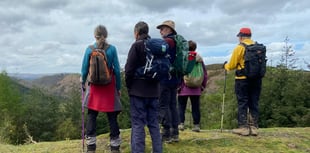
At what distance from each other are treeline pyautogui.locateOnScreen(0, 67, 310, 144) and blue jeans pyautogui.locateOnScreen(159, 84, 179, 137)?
5.01 metres

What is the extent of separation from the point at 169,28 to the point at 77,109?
1606 inches

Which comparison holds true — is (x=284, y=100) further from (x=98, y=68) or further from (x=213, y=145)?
(x=98, y=68)

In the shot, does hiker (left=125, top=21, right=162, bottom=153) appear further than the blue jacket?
No

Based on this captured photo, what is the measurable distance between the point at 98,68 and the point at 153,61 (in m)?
1.00

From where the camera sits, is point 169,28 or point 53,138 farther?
point 53,138

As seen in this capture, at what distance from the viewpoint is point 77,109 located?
4591 cm

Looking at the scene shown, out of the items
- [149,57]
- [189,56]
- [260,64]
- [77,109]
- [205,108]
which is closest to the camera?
[149,57]

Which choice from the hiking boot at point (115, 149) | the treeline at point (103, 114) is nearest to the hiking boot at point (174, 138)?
the hiking boot at point (115, 149)

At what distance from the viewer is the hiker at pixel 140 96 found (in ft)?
19.1

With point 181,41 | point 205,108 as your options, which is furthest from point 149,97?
point 205,108

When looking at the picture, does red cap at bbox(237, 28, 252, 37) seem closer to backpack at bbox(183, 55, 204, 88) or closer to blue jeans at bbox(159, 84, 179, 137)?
backpack at bbox(183, 55, 204, 88)

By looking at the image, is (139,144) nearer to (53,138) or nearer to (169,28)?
(169,28)

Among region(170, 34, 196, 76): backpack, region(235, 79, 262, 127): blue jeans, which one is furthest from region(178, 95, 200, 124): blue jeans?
region(170, 34, 196, 76): backpack

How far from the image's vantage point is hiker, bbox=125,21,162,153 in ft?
19.1
